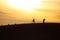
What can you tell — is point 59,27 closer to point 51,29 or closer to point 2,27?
point 51,29

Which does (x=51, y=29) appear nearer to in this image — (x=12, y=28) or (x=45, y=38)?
(x=45, y=38)

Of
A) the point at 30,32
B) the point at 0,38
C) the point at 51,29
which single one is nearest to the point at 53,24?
the point at 51,29

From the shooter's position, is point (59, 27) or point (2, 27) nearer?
point (2, 27)

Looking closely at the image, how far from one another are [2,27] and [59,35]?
2.07 m

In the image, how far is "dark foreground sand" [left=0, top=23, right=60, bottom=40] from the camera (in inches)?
245

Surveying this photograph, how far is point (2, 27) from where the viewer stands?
20.2ft

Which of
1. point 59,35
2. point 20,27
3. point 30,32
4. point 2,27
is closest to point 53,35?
point 59,35

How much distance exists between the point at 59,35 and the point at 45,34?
1.70 ft

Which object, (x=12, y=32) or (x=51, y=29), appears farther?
(x=51, y=29)

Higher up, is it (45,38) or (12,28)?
(12,28)

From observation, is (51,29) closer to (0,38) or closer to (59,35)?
(59,35)

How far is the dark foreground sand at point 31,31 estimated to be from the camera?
6.23 metres

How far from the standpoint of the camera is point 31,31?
652cm

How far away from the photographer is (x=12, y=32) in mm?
6301
